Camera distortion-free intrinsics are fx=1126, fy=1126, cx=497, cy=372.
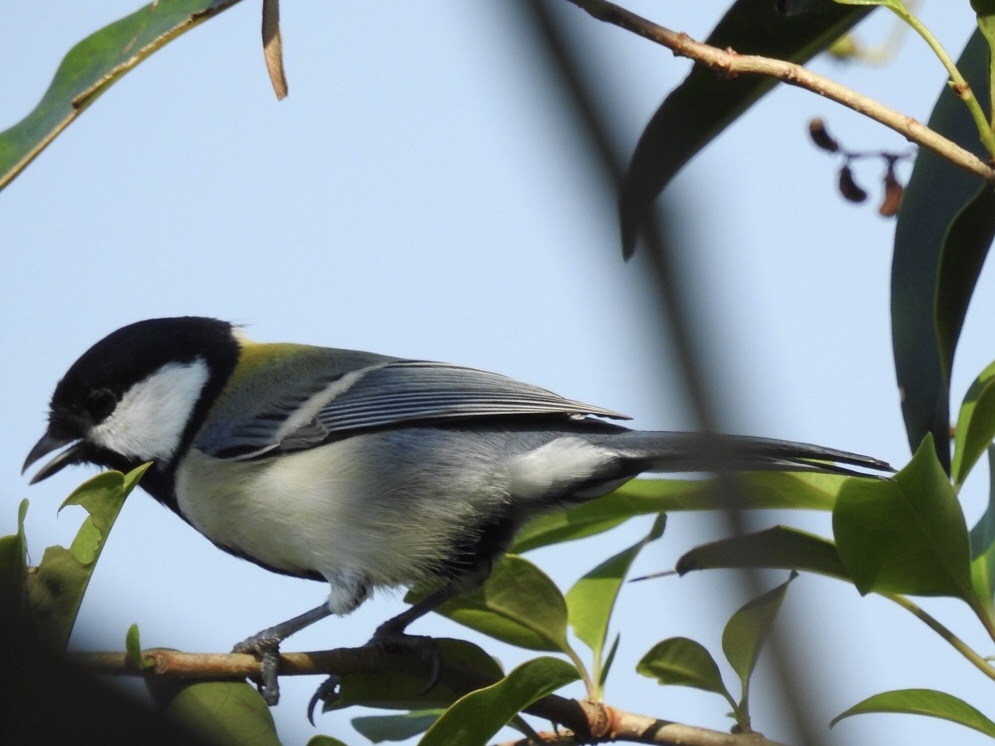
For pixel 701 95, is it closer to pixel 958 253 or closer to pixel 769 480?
pixel 958 253

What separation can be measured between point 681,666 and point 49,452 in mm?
2087

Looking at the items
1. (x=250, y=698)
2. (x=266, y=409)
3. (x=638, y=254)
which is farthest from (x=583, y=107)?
(x=266, y=409)

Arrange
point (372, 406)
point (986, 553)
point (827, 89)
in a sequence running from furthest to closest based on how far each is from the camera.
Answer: point (372, 406) < point (986, 553) < point (827, 89)

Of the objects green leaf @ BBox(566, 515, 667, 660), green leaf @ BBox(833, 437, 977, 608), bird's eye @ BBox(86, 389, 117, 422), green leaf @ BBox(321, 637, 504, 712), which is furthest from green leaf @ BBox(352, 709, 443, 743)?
bird's eye @ BBox(86, 389, 117, 422)

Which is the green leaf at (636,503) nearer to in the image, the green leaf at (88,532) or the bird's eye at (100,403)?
the green leaf at (88,532)

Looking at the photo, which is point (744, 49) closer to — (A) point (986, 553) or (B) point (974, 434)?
(B) point (974, 434)

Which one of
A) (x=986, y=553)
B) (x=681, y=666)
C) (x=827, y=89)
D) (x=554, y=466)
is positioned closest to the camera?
(x=827, y=89)

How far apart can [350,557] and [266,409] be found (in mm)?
593

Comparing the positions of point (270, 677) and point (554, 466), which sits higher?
point (554, 466)

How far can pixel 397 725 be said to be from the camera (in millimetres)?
2318

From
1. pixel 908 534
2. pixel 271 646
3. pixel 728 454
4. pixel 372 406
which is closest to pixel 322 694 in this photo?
pixel 271 646

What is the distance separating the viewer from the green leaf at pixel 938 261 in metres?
1.92

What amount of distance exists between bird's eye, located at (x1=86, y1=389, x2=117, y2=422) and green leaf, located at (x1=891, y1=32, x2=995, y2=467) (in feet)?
7.60

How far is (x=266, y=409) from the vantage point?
10.6 feet
